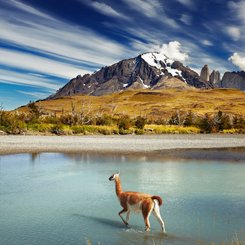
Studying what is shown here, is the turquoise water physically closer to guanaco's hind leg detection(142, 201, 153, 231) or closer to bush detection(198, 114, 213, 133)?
guanaco's hind leg detection(142, 201, 153, 231)

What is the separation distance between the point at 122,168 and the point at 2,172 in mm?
6273

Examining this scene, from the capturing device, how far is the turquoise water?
846 centimetres

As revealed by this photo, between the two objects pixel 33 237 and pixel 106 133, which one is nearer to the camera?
pixel 33 237

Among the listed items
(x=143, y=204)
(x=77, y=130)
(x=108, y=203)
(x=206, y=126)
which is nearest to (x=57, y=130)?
(x=77, y=130)

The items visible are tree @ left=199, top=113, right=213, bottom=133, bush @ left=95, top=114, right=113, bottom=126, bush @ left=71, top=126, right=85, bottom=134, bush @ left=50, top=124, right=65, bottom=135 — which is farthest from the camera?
tree @ left=199, top=113, right=213, bottom=133

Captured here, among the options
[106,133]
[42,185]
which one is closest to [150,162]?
[42,185]

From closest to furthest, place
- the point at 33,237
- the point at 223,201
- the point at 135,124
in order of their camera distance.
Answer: the point at 33,237
the point at 223,201
the point at 135,124

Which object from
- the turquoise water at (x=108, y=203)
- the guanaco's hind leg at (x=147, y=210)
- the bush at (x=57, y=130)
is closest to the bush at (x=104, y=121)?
the bush at (x=57, y=130)

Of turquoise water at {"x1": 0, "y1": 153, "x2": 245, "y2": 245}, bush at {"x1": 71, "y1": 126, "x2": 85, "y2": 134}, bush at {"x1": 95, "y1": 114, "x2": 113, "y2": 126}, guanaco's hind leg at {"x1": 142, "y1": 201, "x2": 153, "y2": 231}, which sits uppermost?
bush at {"x1": 95, "y1": 114, "x2": 113, "y2": 126}

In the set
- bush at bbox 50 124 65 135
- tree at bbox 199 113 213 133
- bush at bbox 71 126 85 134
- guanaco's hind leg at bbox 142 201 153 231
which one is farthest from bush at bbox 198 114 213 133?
guanaco's hind leg at bbox 142 201 153 231

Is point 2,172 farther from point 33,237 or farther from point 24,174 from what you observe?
point 33,237

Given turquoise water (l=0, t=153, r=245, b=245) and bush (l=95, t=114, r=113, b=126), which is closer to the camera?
turquoise water (l=0, t=153, r=245, b=245)

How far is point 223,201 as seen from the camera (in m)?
12.2

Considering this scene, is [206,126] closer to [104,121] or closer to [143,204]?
[104,121]
